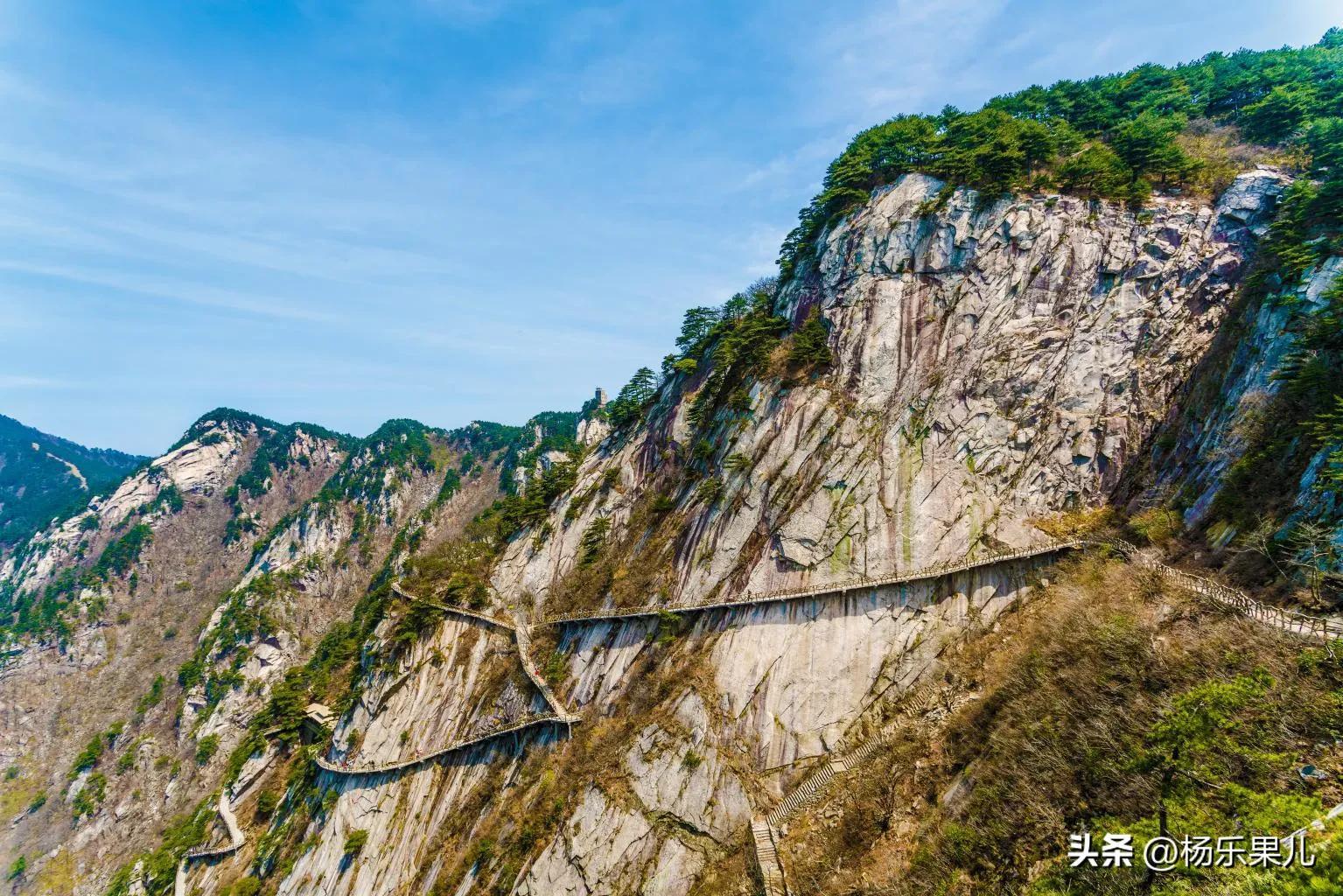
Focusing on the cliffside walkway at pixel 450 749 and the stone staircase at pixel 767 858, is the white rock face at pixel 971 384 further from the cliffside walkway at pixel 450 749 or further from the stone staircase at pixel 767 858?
the cliffside walkway at pixel 450 749

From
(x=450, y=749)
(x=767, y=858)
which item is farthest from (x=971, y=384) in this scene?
(x=450, y=749)

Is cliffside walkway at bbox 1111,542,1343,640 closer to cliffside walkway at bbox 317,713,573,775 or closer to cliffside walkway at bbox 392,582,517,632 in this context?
cliffside walkway at bbox 317,713,573,775

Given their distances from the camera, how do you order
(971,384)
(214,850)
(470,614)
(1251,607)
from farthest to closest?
(214,850)
(470,614)
(971,384)
(1251,607)

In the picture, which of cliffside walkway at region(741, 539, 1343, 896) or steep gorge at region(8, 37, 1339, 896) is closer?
cliffside walkway at region(741, 539, 1343, 896)

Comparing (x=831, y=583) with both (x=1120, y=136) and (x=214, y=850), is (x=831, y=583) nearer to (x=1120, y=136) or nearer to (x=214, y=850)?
(x=1120, y=136)

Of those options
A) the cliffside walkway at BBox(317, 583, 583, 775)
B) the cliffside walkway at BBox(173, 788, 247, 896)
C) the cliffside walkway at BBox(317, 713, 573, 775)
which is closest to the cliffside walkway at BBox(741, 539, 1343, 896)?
the cliffside walkway at BBox(317, 583, 583, 775)
